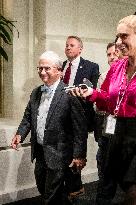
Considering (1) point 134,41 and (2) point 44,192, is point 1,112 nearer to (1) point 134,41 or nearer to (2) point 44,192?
(2) point 44,192

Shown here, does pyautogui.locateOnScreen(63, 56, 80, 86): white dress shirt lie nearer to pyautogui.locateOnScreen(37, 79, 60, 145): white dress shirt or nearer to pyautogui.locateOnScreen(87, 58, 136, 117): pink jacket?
pyautogui.locateOnScreen(37, 79, 60, 145): white dress shirt

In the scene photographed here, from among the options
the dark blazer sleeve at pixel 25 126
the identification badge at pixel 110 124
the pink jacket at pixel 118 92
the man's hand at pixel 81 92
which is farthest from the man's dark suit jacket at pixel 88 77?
the man's hand at pixel 81 92

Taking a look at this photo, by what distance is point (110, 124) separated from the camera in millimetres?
2865

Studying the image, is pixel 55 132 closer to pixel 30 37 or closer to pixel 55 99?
pixel 55 99

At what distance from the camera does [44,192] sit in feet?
12.0

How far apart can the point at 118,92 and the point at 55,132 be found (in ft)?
2.70

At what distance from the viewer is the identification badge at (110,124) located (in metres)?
2.86

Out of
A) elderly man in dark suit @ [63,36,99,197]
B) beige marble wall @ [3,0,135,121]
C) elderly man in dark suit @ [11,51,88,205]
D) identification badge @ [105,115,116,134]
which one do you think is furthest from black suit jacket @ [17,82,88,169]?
beige marble wall @ [3,0,135,121]

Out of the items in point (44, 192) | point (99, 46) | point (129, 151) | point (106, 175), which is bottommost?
point (44, 192)

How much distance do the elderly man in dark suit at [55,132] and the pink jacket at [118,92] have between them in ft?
1.68

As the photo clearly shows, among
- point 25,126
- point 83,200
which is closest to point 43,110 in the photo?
point 25,126

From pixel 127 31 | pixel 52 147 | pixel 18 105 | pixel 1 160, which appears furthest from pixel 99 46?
pixel 127 31

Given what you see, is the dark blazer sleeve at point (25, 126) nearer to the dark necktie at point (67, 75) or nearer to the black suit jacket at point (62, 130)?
the black suit jacket at point (62, 130)

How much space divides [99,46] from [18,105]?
1530mm
